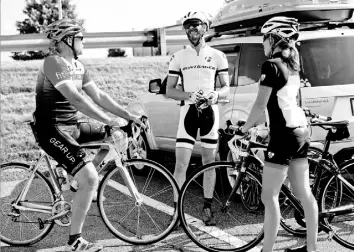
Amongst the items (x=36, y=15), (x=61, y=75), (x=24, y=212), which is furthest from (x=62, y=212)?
(x=36, y=15)

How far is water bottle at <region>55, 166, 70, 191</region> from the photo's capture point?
15.7 feet

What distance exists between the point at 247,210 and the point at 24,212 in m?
2.10

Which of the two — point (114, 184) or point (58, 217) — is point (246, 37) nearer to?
point (114, 184)

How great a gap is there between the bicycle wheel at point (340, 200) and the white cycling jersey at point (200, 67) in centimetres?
152

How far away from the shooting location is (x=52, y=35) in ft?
14.5

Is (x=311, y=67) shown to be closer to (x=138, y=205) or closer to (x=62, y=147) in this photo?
(x=138, y=205)

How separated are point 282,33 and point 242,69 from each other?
2.21 metres

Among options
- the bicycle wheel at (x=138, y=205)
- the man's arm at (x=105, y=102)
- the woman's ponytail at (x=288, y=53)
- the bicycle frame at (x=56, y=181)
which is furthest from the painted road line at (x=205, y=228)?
the woman's ponytail at (x=288, y=53)

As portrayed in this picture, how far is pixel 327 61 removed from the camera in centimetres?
548

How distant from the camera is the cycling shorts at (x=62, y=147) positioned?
14.3ft

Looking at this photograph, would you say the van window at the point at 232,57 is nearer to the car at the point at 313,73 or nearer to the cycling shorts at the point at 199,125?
the car at the point at 313,73

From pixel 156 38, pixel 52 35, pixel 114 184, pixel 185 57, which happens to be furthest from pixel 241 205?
pixel 156 38

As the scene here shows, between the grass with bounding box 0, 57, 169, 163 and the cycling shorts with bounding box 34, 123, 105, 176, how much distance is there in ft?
15.9

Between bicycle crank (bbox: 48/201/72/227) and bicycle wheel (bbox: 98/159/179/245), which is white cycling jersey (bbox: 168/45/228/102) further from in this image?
bicycle crank (bbox: 48/201/72/227)
